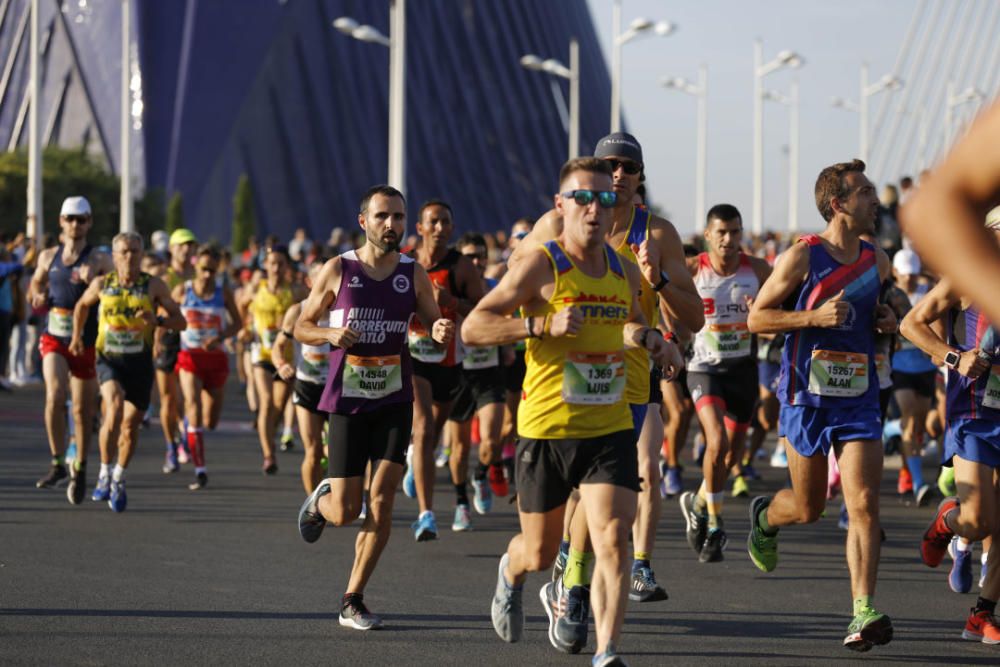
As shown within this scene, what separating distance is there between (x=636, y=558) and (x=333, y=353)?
66.7 inches

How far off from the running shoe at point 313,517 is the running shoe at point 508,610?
119cm

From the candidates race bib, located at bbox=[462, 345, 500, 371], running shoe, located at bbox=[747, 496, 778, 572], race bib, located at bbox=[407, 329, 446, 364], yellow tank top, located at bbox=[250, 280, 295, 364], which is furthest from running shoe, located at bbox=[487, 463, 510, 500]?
running shoe, located at bbox=[747, 496, 778, 572]

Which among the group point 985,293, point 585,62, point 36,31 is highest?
point 585,62

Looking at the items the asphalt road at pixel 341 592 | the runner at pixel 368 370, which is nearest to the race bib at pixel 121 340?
the asphalt road at pixel 341 592

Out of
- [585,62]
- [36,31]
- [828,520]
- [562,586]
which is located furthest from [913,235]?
[585,62]

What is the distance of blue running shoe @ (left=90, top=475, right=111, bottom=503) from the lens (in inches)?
446

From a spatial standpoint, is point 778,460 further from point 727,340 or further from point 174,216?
point 174,216

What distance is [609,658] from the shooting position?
5602 millimetres

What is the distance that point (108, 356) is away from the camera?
11.2m

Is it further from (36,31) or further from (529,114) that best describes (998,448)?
(529,114)

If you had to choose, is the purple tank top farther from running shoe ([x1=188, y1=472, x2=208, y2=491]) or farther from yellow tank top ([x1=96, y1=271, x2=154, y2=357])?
running shoe ([x1=188, y1=472, x2=208, y2=491])

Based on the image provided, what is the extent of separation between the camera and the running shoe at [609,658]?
18.4 ft

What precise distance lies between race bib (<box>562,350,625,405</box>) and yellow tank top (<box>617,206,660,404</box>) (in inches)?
42.9

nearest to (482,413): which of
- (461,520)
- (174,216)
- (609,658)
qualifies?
(461,520)
